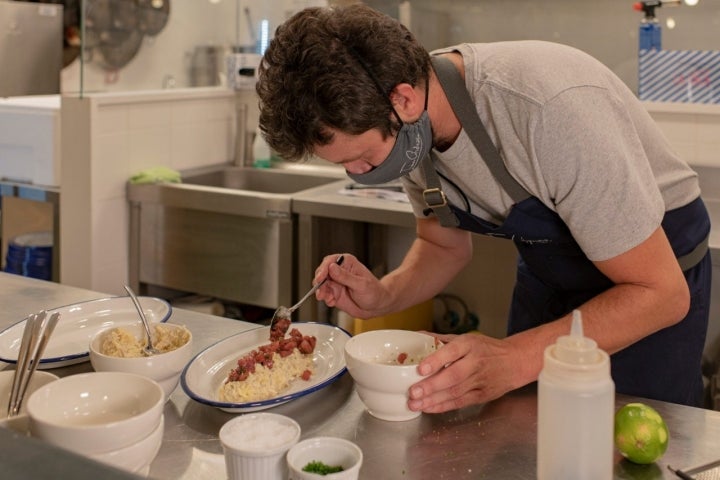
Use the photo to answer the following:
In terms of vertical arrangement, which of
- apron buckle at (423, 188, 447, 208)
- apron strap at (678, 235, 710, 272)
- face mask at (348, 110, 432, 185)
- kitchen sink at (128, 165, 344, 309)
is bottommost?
kitchen sink at (128, 165, 344, 309)

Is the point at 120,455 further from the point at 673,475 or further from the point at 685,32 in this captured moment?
the point at 685,32

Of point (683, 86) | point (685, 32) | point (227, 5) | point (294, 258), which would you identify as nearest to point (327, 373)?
point (294, 258)

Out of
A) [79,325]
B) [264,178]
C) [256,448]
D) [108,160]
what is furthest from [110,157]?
[256,448]

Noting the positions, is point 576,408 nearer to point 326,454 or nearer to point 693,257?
point 326,454

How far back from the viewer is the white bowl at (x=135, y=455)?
986 mm

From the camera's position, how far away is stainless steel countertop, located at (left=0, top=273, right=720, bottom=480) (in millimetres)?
1159

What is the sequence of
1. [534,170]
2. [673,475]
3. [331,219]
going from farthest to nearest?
[331,219] → [534,170] → [673,475]

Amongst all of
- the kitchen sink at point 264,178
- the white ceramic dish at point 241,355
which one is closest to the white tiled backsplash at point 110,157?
the kitchen sink at point 264,178

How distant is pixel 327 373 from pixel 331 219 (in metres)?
1.56

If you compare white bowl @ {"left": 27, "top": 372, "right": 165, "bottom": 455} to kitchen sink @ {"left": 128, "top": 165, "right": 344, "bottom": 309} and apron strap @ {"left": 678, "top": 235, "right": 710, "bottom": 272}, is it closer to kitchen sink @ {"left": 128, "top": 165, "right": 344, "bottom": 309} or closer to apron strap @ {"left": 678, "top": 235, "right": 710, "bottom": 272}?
apron strap @ {"left": 678, "top": 235, "right": 710, "bottom": 272}

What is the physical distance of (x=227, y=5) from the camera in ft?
11.8

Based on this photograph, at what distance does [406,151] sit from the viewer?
148cm

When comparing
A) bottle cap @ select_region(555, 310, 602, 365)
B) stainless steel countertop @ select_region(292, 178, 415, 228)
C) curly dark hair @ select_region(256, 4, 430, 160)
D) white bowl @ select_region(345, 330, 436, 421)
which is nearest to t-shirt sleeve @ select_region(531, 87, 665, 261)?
curly dark hair @ select_region(256, 4, 430, 160)

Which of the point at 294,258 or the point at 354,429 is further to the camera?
the point at 294,258
